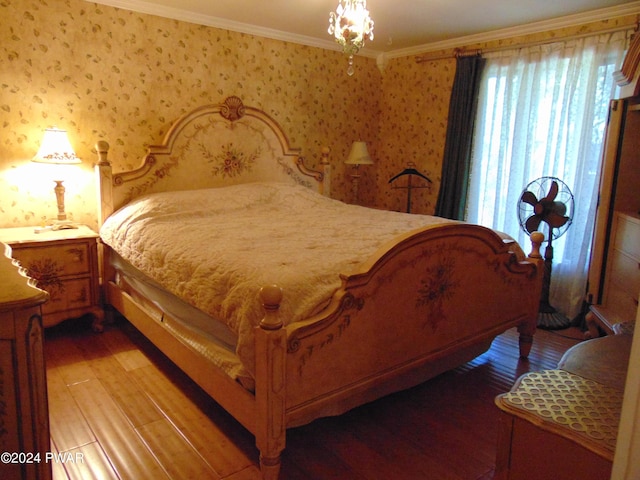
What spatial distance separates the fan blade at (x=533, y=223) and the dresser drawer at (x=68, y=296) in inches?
122

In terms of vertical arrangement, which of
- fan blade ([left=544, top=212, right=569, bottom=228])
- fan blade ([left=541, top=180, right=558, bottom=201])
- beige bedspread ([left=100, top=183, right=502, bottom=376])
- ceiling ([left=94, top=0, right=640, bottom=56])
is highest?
ceiling ([left=94, top=0, right=640, bottom=56])

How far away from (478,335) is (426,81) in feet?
9.38

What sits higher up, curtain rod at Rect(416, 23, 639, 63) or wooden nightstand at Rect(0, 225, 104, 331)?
curtain rod at Rect(416, 23, 639, 63)

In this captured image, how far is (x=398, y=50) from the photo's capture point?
450 centimetres

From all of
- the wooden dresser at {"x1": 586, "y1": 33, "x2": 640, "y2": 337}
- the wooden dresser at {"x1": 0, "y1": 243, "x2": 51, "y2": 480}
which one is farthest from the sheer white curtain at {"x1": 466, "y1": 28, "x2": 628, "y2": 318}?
the wooden dresser at {"x1": 0, "y1": 243, "x2": 51, "y2": 480}

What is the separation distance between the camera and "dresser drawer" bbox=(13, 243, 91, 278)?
264 cm

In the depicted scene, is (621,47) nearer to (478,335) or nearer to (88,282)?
(478,335)

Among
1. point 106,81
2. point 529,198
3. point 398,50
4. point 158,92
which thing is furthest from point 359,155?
point 106,81

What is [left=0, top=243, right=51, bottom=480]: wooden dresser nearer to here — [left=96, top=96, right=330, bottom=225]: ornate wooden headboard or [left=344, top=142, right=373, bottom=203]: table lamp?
[left=96, top=96, right=330, bottom=225]: ornate wooden headboard

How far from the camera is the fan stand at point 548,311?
3.30 metres

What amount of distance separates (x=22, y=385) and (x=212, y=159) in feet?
8.79

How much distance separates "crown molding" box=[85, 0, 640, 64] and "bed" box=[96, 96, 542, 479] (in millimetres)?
715

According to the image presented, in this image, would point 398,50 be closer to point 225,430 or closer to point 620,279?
point 620,279

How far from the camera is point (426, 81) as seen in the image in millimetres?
4340
